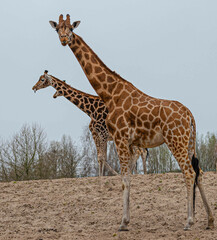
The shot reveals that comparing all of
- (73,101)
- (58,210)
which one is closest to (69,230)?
(58,210)

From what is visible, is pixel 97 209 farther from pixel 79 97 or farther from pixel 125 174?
pixel 79 97

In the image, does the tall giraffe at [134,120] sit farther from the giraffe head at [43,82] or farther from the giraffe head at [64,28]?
the giraffe head at [43,82]

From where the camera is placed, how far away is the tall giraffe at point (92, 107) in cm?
Result: 1345

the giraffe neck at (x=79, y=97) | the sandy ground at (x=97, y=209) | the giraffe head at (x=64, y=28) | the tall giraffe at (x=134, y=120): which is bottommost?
the sandy ground at (x=97, y=209)

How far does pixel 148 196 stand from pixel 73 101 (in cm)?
472

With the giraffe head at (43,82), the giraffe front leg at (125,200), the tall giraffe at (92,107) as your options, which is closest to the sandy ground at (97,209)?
the giraffe front leg at (125,200)

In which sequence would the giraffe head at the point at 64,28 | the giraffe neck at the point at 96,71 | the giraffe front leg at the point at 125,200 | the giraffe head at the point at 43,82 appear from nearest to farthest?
the giraffe front leg at the point at 125,200
the giraffe head at the point at 64,28
the giraffe neck at the point at 96,71
the giraffe head at the point at 43,82

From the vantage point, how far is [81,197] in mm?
12133

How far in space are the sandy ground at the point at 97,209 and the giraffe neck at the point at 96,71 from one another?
3.24m

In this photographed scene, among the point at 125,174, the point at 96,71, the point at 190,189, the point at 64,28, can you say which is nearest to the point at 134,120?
the point at 125,174

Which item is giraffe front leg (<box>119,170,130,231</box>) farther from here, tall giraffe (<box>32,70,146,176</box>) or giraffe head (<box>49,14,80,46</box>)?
tall giraffe (<box>32,70,146,176</box>)

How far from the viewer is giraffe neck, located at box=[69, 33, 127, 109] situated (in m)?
8.95

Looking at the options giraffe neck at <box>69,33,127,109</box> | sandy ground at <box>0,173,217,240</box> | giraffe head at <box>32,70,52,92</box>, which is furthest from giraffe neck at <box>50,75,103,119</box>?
giraffe neck at <box>69,33,127,109</box>

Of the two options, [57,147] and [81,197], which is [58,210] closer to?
[81,197]
